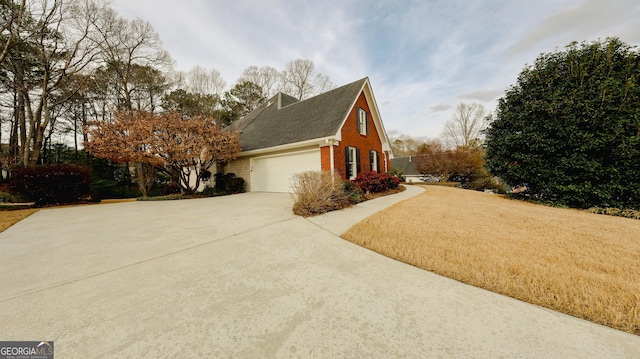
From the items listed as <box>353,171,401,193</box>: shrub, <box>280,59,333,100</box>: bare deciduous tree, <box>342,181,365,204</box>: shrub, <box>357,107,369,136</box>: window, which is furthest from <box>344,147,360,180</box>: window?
<box>280,59,333,100</box>: bare deciduous tree

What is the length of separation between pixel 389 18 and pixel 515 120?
23.9ft

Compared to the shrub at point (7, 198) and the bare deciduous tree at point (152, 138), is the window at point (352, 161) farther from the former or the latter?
the shrub at point (7, 198)

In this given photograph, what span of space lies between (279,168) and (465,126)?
2629 cm

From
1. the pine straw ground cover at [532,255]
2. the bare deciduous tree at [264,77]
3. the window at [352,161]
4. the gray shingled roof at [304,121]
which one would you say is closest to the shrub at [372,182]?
the window at [352,161]

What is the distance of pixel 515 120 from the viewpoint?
28.2ft

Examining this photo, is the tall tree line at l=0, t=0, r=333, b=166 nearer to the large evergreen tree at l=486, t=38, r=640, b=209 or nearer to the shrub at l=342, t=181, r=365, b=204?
the shrub at l=342, t=181, r=365, b=204

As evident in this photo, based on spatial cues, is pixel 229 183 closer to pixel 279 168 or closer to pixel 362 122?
pixel 279 168

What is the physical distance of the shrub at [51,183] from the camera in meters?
7.60

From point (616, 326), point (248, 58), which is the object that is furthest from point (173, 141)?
point (616, 326)

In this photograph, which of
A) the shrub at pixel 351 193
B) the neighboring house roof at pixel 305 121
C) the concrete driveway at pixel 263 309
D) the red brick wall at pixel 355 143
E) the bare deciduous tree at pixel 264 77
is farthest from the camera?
the bare deciduous tree at pixel 264 77

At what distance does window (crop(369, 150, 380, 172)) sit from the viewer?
1226 centimetres

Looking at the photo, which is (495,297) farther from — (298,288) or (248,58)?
(248,58)

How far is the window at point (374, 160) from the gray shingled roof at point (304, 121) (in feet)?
11.9

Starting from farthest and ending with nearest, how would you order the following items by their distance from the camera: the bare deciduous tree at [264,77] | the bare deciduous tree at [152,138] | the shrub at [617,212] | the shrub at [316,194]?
the bare deciduous tree at [264,77]
the bare deciduous tree at [152,138]
the shrub at [617,212]
the shrub at [316,194]
